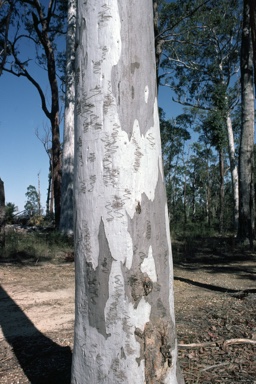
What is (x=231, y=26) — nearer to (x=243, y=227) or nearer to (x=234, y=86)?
(x=234, y=86)

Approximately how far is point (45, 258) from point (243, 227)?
5399 mm

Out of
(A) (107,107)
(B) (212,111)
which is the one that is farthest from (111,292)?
(B) (212,111)

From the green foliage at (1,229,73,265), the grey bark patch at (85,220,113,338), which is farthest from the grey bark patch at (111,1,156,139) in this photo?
the green foliage at (1,229,73,265)

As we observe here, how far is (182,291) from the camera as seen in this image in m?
4.95

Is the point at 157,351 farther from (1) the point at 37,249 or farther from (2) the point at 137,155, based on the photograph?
(1) the point at 37,249

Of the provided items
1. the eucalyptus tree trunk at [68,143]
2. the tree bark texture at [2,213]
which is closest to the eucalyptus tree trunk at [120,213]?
the tree bark texture at [2,213]

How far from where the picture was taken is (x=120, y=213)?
1.43 meters

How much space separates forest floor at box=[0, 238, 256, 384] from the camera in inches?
86.1

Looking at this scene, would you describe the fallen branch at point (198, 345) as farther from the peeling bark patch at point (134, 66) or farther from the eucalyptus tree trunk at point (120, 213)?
the peeling bark patch at point (134, 66)

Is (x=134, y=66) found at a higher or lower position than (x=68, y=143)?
lower

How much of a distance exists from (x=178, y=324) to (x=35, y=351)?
109cm

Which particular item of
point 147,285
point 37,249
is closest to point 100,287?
point 147,285

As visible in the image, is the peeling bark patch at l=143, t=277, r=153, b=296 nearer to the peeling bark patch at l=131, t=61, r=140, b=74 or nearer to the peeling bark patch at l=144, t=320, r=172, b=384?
the peeling bark patch at l=144, t=320, r=172, b=384

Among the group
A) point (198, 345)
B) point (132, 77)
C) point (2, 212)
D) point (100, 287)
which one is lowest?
point (198, 345)
